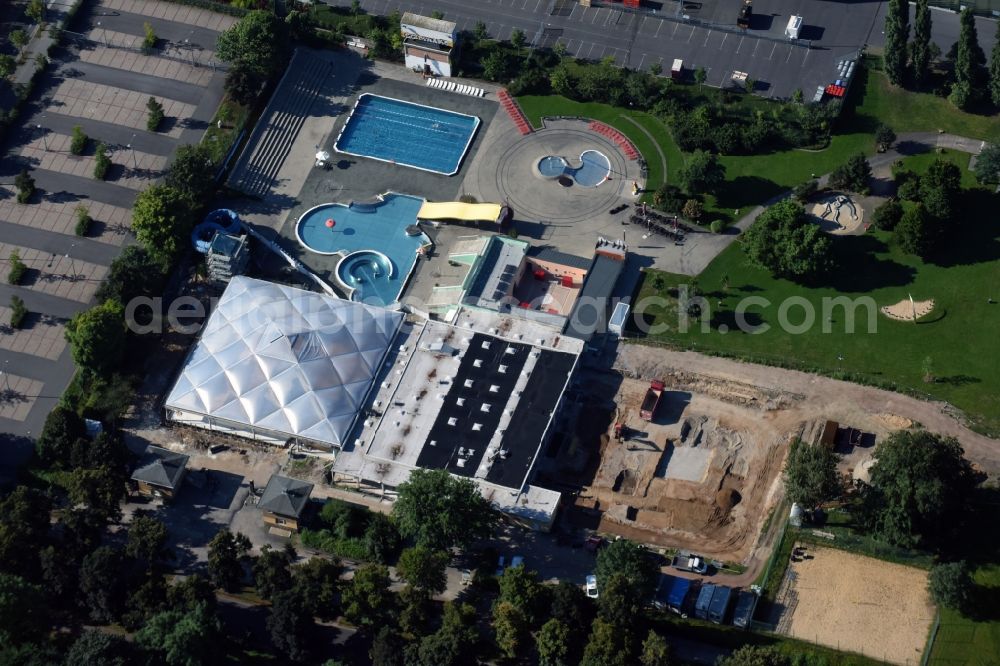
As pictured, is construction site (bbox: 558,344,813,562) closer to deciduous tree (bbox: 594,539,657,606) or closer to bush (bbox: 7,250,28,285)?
deciduous tree (bbox: 594,539,657,606)

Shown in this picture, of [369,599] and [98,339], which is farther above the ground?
[98,339]

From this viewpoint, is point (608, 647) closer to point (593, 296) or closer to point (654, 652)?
point (654, 652)

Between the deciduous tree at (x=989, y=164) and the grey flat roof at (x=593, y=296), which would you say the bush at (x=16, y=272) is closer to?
the grey flat roof at (x=593, y=296)

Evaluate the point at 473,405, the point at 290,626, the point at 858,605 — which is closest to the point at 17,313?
the point at 473,405

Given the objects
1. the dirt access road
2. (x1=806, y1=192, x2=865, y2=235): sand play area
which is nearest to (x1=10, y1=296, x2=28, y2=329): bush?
the dirt access road

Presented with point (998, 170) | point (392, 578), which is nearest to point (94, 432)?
point (392, 578)

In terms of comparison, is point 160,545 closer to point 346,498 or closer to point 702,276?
point 346,498
